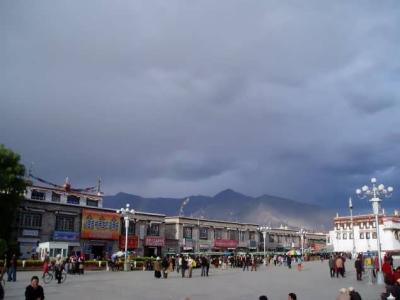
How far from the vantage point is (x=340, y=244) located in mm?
119250

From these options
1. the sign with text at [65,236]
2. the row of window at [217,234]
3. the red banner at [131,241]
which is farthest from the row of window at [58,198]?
the row of window at [217,234]

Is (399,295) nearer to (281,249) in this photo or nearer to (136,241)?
(136,241)

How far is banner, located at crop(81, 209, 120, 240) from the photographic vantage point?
59938 mm

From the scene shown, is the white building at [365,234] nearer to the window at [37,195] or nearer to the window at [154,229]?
the window at [154,229]

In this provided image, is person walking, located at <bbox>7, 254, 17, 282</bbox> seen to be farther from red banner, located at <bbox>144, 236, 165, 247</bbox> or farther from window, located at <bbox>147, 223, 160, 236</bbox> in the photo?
window, located at <bbox>147, 223, 160, 236</bbox>

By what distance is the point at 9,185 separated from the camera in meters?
→ 45.2

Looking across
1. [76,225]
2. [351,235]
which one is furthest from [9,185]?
[351,235]

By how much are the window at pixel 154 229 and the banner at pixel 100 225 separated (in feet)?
24.0

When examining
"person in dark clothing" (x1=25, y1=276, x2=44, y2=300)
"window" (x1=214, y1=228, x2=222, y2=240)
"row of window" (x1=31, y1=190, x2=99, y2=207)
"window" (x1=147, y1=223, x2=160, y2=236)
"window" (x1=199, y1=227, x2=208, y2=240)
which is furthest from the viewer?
"window" (x1=214, y1=228, x2=222, y2=240)

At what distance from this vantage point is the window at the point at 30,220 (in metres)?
53.5

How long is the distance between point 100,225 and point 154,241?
11478 mm

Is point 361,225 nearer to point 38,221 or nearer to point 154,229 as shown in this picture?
point 154,229

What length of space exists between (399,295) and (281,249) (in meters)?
95.0

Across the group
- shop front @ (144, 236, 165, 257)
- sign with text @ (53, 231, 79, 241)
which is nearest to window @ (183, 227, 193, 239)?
shop front @ (144, 236, 165, 257)
